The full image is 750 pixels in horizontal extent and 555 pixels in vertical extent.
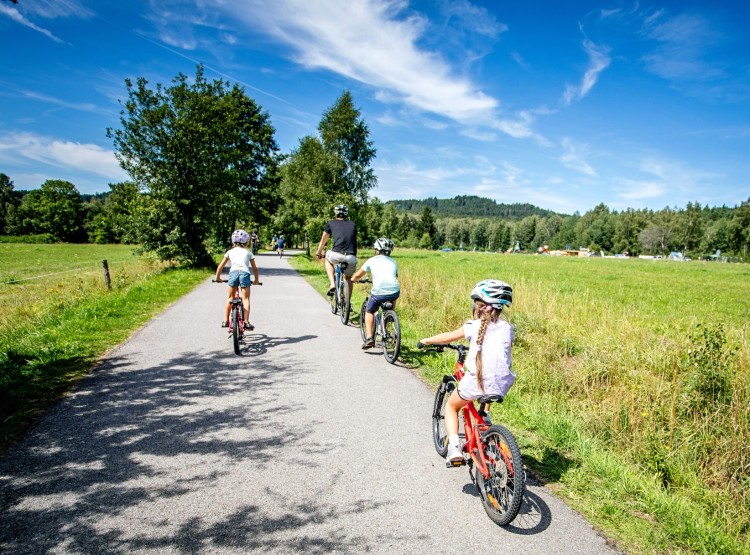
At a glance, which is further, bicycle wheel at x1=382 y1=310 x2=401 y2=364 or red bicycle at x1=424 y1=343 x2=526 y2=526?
bicycle wheel at x1=382 y1=310 x2=401 y2=364

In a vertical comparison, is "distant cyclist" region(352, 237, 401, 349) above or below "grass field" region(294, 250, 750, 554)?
above

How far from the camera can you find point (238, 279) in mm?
7047

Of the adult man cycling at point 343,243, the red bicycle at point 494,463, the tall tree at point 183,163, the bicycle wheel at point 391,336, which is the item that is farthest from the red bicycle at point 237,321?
the tall tree at point 183,163

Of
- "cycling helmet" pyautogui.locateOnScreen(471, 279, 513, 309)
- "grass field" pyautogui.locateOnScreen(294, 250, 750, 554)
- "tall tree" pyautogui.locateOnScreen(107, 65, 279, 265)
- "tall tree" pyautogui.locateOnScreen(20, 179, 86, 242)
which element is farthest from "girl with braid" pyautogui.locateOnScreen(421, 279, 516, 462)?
"tall tree" pyautogui.locateOnScreen(20, 179, 86, 242)

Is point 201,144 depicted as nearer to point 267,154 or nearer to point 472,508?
point 267,154

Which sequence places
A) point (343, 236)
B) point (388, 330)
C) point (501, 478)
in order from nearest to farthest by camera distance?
point (501, 478) → point (388, 330) → point (343, 236)

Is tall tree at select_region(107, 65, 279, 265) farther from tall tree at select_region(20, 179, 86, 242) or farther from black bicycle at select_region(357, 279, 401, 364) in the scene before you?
tall tree at select_region(20, 179, 86, 242)

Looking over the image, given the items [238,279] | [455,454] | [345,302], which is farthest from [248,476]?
[345,302]

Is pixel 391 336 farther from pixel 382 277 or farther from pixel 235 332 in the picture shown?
pixel 235 332

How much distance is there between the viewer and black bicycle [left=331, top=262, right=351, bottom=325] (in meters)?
9.16

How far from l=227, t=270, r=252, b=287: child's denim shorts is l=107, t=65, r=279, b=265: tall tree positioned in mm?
13416

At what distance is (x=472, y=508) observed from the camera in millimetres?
3082

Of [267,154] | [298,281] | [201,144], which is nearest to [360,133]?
[267,154]

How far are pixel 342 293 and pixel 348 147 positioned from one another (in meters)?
28.8
